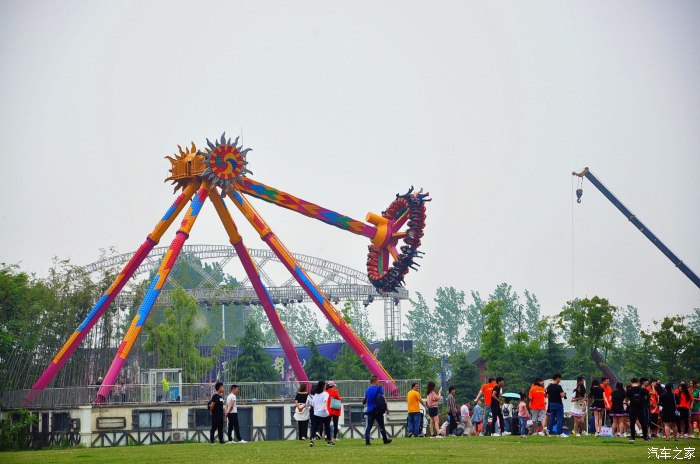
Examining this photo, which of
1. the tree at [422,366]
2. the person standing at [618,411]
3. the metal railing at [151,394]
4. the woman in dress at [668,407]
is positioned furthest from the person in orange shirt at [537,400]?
the tree at [422,366]

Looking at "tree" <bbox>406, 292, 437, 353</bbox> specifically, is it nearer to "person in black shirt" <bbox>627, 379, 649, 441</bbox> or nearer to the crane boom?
the crane boom

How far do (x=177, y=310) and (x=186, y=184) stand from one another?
2149 centimetres

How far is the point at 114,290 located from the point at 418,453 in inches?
954

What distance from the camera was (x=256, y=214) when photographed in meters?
49.2

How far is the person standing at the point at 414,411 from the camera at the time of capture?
32938 millimetres

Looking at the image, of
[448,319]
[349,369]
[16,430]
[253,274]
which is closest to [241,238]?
[253,274]

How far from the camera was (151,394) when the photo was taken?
1762 inches

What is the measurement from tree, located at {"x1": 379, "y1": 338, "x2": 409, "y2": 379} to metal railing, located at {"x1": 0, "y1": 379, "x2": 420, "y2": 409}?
23.8 m

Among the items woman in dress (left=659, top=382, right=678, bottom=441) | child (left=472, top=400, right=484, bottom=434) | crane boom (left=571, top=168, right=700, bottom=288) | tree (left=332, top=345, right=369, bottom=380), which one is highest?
crane boom (left=571, top=168, right=700, bottom=288)

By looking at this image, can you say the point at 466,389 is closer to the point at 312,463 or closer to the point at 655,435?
the point at 655,435

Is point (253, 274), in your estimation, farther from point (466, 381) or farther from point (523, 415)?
point (466, 381)

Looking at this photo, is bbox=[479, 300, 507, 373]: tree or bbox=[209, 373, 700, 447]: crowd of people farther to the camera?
bbox=[479, 300, 507, 373]: tree

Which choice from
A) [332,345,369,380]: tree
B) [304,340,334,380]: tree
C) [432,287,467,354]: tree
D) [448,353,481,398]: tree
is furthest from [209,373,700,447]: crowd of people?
[432,287,467,354]: tree

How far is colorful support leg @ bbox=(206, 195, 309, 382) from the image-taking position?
48.7 meters
